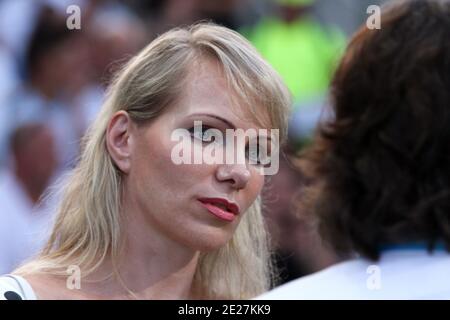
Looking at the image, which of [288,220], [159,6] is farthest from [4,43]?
[288,220]

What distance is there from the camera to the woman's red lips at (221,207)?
276cm

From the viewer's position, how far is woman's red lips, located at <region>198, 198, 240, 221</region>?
9.05 ft

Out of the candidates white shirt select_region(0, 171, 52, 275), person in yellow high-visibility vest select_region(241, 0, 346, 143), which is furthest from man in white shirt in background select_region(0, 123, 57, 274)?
person in yellow high-visibility vest select_region(241, 0, 346, 143)

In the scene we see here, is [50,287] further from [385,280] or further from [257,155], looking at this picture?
[385,280]

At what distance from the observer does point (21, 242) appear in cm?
502

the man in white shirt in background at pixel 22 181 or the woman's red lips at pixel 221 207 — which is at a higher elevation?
the man in white shirt in background at pixel 22 181

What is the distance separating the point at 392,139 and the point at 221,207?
2.41 ft

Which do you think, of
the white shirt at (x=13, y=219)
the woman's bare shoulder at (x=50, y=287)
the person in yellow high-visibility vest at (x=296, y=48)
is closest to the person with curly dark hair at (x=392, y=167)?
the woman's bare shoulder at (x=50, y=287)

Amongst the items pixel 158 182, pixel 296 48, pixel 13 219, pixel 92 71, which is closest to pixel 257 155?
pixel 158 182

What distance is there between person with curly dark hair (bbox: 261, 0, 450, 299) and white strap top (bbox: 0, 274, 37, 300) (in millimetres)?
780

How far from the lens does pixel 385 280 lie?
2.16m

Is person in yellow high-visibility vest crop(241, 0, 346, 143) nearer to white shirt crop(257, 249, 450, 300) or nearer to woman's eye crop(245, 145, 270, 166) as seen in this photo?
woman's eye crop(245, 145, 270, 166)

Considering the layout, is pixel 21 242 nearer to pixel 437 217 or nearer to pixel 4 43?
pixel 4 43

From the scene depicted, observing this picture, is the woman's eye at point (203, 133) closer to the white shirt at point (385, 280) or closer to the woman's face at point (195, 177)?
the woman's face at point (195, 177)
